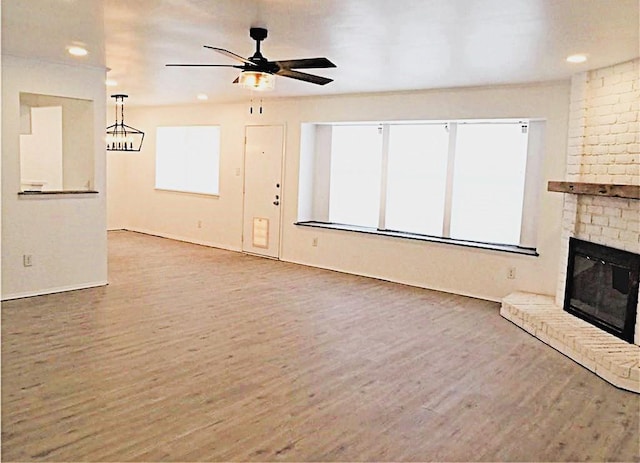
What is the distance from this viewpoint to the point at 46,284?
5.62 metres

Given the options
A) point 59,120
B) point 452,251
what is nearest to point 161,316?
point 452,251

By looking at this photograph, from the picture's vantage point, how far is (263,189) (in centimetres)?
830

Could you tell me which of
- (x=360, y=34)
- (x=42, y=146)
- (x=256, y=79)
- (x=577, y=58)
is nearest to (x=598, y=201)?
(x=577, y=58)

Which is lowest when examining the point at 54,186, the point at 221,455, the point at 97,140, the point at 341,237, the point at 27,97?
the point at 221,455

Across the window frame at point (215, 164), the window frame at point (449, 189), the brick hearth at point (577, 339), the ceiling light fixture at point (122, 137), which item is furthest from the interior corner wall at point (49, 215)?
the brick hearth at point (577, 339)

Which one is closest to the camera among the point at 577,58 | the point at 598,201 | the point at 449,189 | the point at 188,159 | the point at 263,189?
the point at 577,58

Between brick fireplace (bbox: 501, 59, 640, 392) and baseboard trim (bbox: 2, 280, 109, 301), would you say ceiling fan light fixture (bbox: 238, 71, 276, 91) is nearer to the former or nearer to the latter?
brick fireplace (bbox: 501, 59, 640, 392)

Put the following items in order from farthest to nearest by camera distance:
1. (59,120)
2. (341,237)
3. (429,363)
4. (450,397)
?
(59,120) → (341,237) → (429,363) → (450,397)

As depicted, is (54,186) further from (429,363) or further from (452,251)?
(429,363)

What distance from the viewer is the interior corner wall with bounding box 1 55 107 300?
5.26 meters

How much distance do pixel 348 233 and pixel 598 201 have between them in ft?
10.7

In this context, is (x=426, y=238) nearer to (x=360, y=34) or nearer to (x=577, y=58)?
(x=577, y=58)

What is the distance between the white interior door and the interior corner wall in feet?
8.88

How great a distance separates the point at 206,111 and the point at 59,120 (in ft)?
7.35
